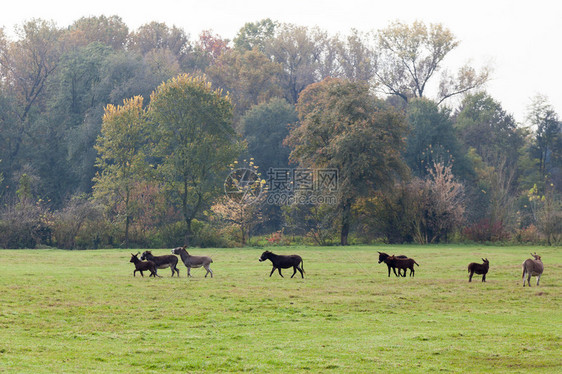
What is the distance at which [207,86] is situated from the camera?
2195 inches

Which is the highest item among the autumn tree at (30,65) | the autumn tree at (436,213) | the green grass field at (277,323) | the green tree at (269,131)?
the autumn tree at (30,65)

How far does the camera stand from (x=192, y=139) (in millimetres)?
55344

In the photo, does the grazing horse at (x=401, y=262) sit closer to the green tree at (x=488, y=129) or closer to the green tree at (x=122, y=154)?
the green tree at (x=122, y=154)

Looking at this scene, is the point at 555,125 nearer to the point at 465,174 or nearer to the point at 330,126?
the point at 465,174

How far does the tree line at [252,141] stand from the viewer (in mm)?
52375

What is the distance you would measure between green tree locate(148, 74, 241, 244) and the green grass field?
88.3ft

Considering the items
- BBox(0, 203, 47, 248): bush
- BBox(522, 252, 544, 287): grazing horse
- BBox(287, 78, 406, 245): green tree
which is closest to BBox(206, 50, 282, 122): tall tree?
BBox(287, 78, 406, 245): green tree

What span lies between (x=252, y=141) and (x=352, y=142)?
2591cm

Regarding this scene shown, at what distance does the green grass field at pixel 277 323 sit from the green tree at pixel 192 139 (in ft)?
88.3

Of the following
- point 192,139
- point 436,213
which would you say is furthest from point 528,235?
point 192,139

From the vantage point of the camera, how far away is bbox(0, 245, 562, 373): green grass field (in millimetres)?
12531

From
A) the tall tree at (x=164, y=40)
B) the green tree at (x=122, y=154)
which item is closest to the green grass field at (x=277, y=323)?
the green tree at (x=122, y=154)

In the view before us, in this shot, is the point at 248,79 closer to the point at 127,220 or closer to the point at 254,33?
the point at 254,33

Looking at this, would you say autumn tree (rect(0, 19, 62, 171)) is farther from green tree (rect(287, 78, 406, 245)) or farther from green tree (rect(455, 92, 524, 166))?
green tree (rect(455, 92, 524, 166))
